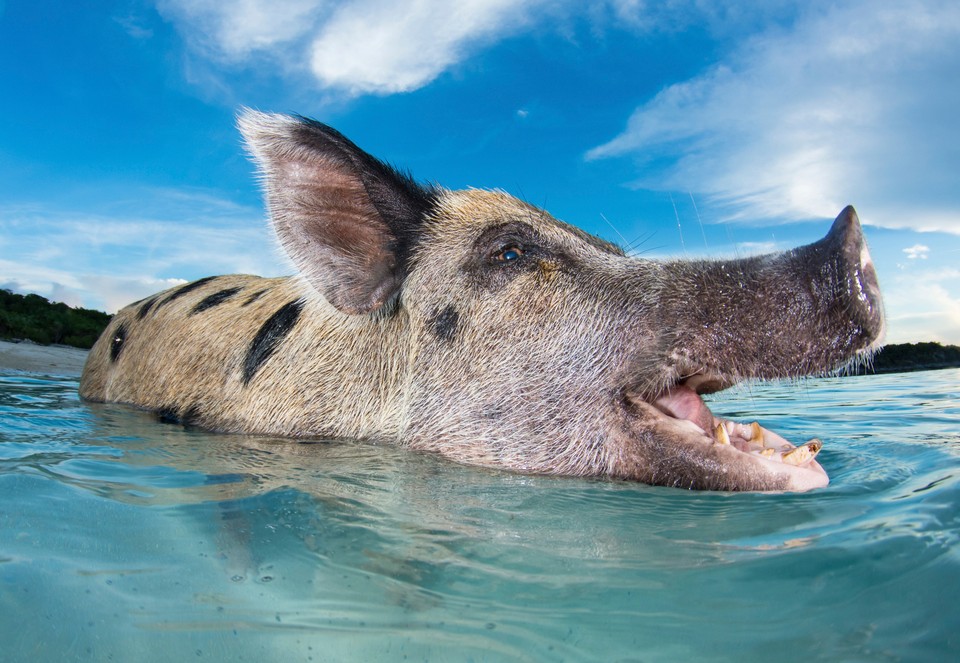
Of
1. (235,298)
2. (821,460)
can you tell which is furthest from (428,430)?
(235,298)

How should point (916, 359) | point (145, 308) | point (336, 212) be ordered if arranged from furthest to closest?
point (916, 359), point (145, 308), point (336, 212)

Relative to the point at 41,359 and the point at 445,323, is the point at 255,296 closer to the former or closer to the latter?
the point at 445,323

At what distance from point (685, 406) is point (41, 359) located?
15680 mm

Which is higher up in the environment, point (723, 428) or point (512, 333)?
point (512, 333)

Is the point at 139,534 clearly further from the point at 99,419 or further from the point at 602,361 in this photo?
the point at 99,419

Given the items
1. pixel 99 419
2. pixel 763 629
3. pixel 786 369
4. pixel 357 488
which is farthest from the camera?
pixel 99 419

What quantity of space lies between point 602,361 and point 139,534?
7.36 ft

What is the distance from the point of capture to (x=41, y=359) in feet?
50.8

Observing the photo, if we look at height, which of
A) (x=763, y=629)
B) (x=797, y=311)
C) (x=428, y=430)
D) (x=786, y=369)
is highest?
(x=797, y=311)

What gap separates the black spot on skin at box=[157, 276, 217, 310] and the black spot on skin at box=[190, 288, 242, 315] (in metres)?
0.72

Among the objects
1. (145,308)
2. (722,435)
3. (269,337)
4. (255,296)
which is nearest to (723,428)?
(722,435)

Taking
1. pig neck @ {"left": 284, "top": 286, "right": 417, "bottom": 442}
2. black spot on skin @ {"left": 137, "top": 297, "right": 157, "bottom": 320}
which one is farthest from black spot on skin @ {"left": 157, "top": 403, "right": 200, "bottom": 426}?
black spot on skin @ {"left": 137, "top": 297, "right": 157, "bottom": 320}

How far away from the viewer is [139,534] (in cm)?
246

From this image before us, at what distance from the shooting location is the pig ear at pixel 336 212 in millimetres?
4371
